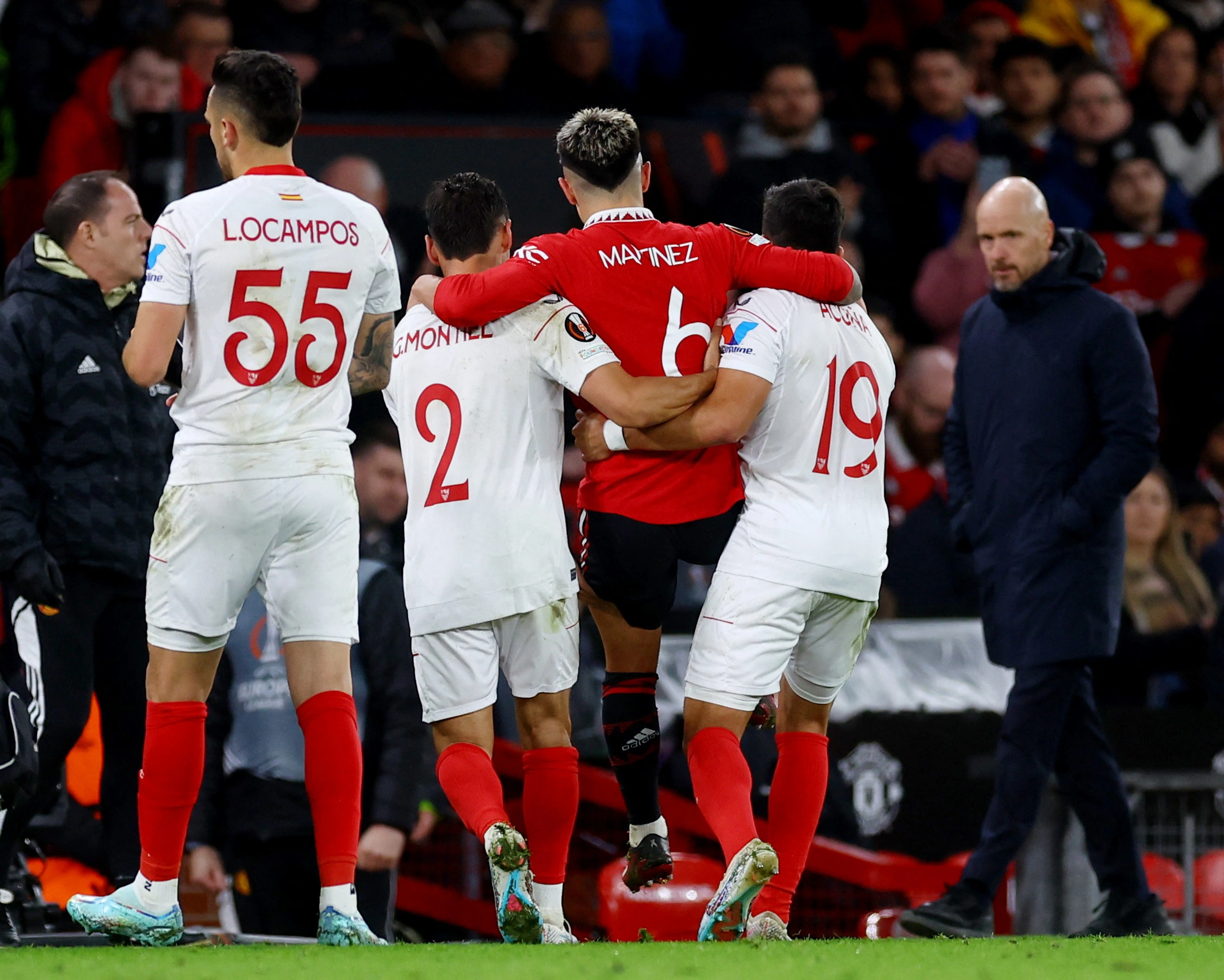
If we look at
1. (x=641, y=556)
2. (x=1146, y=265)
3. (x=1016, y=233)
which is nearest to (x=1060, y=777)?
(x=1016, y=233)

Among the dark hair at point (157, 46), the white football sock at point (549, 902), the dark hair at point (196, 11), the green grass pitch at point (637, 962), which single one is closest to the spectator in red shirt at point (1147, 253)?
the dark hair at point (196, 11)

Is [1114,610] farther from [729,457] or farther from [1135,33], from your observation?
[1135,33]

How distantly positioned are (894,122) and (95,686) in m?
6.51

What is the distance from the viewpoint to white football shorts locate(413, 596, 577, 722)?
15.2ft

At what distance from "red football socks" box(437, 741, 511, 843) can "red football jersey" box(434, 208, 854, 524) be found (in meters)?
0.73

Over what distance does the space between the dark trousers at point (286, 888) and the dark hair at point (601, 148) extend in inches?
100

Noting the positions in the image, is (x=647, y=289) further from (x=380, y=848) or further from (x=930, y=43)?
(x=930, y=43)

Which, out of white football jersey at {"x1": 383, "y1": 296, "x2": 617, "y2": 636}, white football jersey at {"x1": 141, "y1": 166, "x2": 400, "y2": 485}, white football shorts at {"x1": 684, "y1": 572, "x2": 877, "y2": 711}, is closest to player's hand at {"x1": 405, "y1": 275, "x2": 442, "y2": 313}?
white football jersey at {"x1": 383, "y1": 296, "x2": 617, "y2": 636}

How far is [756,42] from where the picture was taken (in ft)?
33.7

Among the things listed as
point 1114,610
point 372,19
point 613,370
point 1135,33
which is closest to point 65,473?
point 613,370

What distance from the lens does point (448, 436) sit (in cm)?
462

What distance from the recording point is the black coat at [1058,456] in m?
5.59

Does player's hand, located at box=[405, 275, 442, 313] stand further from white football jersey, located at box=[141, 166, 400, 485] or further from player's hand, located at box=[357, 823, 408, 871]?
player's hand, located at box=[357, 823, 408, 871]

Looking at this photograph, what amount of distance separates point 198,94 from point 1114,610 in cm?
535
